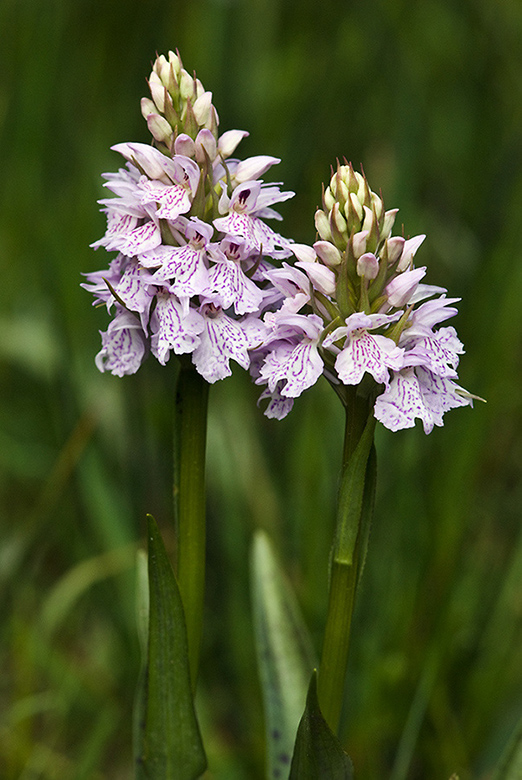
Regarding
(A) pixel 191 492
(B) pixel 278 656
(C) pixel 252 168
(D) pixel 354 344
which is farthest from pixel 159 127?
(B) pixel 278 656

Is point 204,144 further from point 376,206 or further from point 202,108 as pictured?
point 376,206

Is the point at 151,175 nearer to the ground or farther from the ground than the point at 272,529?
farther from the ground

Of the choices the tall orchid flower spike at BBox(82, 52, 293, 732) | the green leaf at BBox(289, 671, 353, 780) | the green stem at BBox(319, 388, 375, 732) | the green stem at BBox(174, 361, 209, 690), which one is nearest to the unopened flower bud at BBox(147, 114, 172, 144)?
the tall orchid flower spike at BBox(82, 52, 293, 732)

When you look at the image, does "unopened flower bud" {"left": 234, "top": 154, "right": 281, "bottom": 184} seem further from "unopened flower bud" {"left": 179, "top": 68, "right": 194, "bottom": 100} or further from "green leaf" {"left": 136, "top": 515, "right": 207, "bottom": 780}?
"green leaf" {"left": 136, "top": 515, "right": 207, "bottom": 780}

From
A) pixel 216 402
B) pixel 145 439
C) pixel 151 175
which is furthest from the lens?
pixel 216 402

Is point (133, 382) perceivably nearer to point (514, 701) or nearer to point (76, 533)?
point (76, 533)

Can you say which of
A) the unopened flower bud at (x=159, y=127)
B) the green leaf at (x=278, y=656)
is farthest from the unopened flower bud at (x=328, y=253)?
the green leaf at (x=278, y=656)

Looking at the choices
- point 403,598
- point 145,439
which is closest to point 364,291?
point 403,598
